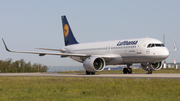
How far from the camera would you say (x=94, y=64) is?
35062 mm

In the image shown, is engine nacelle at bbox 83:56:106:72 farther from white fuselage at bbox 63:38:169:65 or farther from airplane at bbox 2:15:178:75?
white fuselage at bbox 63:38:169:65

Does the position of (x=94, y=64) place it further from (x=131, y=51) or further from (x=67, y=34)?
(x=67, y=34)

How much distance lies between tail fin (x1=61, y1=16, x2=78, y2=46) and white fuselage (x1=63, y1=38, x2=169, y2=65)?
27.9 feet

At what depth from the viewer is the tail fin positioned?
4733 cm

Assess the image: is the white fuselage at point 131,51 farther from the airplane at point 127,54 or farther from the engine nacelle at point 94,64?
the engine nacelle at point 94,64

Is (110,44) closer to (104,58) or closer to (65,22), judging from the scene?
(104,58)

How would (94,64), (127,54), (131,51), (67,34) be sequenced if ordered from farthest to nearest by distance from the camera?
(67,34)
(94,64)
(127,54)
(131,51)

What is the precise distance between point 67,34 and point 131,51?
1782 centimetres

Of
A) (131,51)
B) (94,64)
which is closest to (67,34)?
(94,64)

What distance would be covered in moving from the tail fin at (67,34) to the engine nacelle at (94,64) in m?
12.6

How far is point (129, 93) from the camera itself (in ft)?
44.9

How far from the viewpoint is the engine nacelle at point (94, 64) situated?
33.1 metres

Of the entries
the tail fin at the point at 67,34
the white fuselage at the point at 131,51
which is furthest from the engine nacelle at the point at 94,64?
the tail fin at the point at 67,34

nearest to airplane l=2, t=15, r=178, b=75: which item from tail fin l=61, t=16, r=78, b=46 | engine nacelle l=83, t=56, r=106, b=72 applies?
engine nacelle l=83, t=56, r=106, b=72
